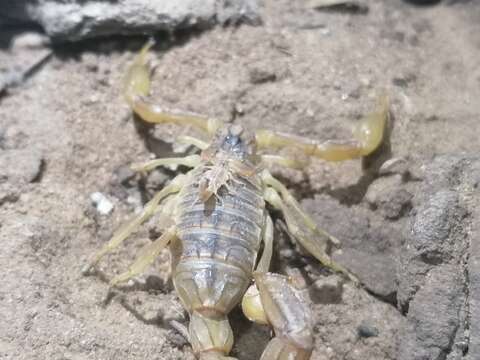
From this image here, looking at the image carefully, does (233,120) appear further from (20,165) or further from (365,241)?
(20,165)

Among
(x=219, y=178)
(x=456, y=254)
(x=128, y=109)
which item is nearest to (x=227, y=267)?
(x=219, y=178)

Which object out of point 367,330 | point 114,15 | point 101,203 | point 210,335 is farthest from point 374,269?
point 114,15

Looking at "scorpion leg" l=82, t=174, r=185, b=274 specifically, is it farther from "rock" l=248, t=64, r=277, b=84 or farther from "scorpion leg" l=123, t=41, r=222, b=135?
"rock" l=248, t=64, r=277, b=84

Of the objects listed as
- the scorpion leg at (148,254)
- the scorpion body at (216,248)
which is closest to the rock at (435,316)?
the scorpion body at (216,248)

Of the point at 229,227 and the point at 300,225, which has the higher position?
the point at 229,227

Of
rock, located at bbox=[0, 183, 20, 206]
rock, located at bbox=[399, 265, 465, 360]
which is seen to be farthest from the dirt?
rock, located at bbox=[399, 265, 465, 360]

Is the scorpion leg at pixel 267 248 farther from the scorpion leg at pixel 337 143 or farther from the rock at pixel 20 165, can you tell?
the rock at pixel 20 165

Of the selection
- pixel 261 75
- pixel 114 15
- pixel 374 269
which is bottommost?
pixel 374 269

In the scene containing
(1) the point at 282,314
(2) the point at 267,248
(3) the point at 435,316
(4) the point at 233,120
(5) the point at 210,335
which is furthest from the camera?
(4) the point at 233,120
